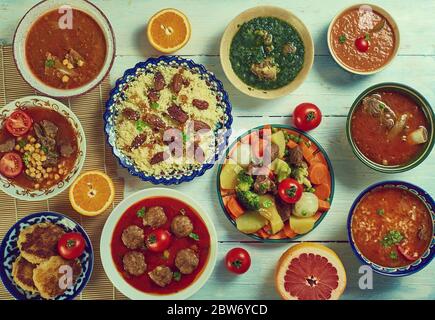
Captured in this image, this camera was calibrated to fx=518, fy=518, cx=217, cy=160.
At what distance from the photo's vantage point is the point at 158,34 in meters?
4.21

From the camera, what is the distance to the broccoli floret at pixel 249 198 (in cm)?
409

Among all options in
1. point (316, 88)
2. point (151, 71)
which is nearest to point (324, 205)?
point (316, 88)

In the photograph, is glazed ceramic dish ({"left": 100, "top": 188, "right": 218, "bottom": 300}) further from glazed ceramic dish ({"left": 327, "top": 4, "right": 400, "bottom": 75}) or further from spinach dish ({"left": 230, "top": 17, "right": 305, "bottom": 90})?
glazed ceramic dish ({"left": 327, "top": 4, "right": 400, "bottom": 75})

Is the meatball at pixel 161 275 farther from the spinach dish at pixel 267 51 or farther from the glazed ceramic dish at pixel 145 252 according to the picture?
the spinach dish at pixel 267 51

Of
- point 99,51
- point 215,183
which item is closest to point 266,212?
point 215,183

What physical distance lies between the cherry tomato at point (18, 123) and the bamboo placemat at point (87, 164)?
0.30 m

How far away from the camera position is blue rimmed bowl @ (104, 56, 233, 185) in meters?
4.16

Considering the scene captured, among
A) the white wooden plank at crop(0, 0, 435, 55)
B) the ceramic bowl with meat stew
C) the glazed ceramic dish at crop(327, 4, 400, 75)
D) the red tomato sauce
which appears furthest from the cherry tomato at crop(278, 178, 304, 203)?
the ceramic bowl with meat stew

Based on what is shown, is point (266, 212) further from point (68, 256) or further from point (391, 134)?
point (68, 256)

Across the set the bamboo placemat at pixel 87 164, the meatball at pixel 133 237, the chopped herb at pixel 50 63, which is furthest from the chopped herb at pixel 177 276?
the chopped herb at pixel 50 63

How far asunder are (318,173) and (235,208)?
735 millimetres

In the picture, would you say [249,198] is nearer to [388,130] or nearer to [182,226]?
[182,226]

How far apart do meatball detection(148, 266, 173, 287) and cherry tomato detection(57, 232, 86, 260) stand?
0.60 m

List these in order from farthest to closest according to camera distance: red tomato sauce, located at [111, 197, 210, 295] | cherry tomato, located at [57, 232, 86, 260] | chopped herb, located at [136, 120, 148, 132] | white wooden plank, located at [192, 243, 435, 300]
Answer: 1. white wooden plank, located at [192, 243, 435, 300]
2. red tomato sauce, located at [111, 197, 210, 295]
3. chopped herb, located at [136, 120, 148, 132]
4. cherry tomato, located at [57, 232, 86, 260]
